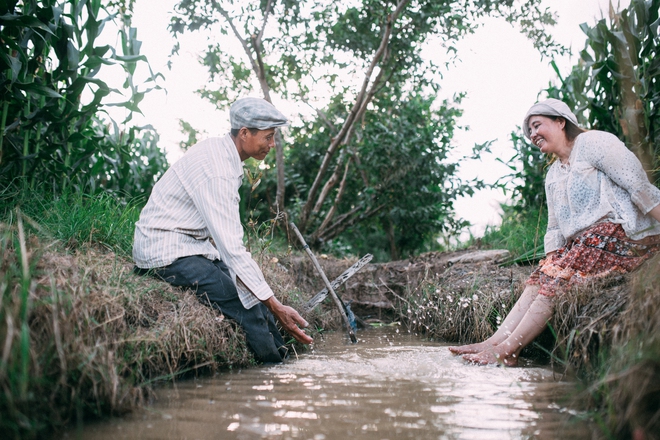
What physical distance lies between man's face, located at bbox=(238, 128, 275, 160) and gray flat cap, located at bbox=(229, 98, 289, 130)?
4cm


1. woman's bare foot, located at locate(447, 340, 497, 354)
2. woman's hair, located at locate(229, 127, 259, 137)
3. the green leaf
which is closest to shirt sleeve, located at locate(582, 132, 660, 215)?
woman's bare foot, located at locate(447, 340, 497, 354)

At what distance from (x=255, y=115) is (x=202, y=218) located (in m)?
0.69

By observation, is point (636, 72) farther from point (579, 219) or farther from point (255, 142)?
point (255, 142)

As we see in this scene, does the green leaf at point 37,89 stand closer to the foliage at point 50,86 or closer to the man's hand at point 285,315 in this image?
the foliage at point 50,86

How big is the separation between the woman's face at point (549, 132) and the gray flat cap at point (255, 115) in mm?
1580

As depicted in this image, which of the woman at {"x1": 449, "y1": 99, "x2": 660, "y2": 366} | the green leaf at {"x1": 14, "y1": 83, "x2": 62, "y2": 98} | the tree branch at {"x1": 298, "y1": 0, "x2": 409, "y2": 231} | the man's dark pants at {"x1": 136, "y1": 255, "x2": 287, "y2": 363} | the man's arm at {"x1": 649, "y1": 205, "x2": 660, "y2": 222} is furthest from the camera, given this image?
the tree branch at {"x1": 298, "y1": 0, "x2": 409, "y2": 231}

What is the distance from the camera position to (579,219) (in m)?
2.91

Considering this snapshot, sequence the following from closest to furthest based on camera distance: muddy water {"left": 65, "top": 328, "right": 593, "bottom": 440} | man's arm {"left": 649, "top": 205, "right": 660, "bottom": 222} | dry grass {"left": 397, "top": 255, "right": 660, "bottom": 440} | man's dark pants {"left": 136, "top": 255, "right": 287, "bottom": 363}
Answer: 1. dry grass {"left": 397, "top": 255, "right": 660, "bottom": 440}
2. muddy water {"left": 65, "top": 328, "right": 593, "bottom": 440}
3. man's arm {"left": 649, "top": 205, "right": 660, "bottom": 222}
4. man's dark pants {"left": 136, "top": 255, "right": 287, "bottom": 363}

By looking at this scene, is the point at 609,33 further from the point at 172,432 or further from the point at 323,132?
the point at 323,132

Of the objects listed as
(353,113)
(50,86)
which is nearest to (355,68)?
(353,113)

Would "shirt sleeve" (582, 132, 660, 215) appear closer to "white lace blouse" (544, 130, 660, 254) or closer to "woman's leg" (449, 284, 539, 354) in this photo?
"white lace blouse" (544, 130, 660, 254)

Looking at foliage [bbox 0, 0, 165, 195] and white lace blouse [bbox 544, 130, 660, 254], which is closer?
white lace blouse [bbox 544, 130, 660, 254]

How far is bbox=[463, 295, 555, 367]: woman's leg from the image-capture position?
285 centimetres

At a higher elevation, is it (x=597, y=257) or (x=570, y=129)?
(x=570, y=129)
